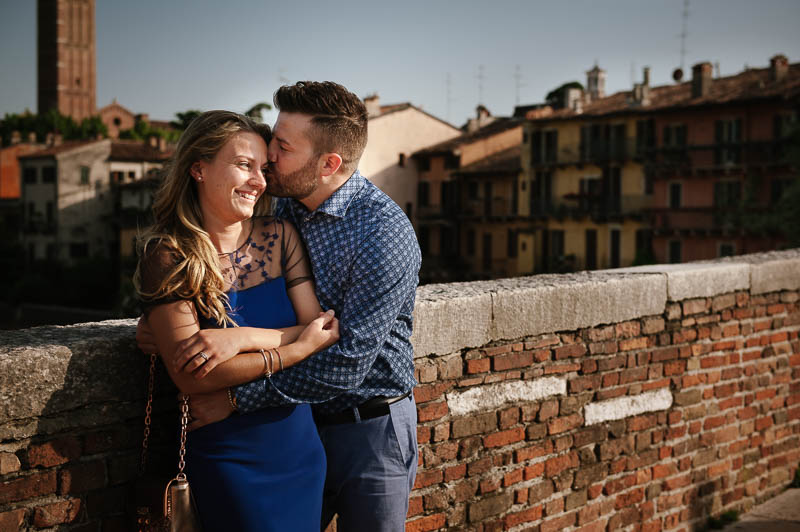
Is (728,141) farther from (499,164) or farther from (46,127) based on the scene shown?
(46,127)

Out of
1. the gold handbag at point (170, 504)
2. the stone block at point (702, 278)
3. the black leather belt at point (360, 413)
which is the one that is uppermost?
the stone block at point (702, 278)

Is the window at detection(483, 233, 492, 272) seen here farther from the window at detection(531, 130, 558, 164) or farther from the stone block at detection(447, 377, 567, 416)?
the stone block at detection(447, 377, 567, 416)

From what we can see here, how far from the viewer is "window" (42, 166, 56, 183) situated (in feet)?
152

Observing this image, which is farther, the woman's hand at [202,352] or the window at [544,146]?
the window at [544,146]

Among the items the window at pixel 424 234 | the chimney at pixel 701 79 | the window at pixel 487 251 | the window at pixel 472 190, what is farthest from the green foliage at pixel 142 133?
→ the chimney at pixel 701 79

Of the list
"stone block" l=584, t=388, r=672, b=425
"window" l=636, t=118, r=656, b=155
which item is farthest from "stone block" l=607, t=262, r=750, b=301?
"window" l=636, t=118, r=656, b=155

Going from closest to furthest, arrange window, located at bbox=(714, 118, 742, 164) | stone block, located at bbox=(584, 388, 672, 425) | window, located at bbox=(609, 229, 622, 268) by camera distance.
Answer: stone block, located at bbox=(584, 388, 672, 425) < window, located at bbox=(714, 118, 742, 164) < window, located at bbox=(609, 229, 622, 268)

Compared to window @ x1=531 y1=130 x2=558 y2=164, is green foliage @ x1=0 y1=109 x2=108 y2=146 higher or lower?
higher

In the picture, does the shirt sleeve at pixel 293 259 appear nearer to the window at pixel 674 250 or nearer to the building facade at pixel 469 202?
the window at pixel 674 250

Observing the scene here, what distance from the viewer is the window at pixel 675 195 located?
32.3 meters

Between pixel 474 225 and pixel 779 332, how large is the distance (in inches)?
1339

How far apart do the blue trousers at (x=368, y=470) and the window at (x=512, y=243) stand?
35.7m

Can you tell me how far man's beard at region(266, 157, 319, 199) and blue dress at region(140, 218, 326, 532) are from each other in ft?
0.53

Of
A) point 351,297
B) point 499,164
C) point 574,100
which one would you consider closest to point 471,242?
point 499,164
